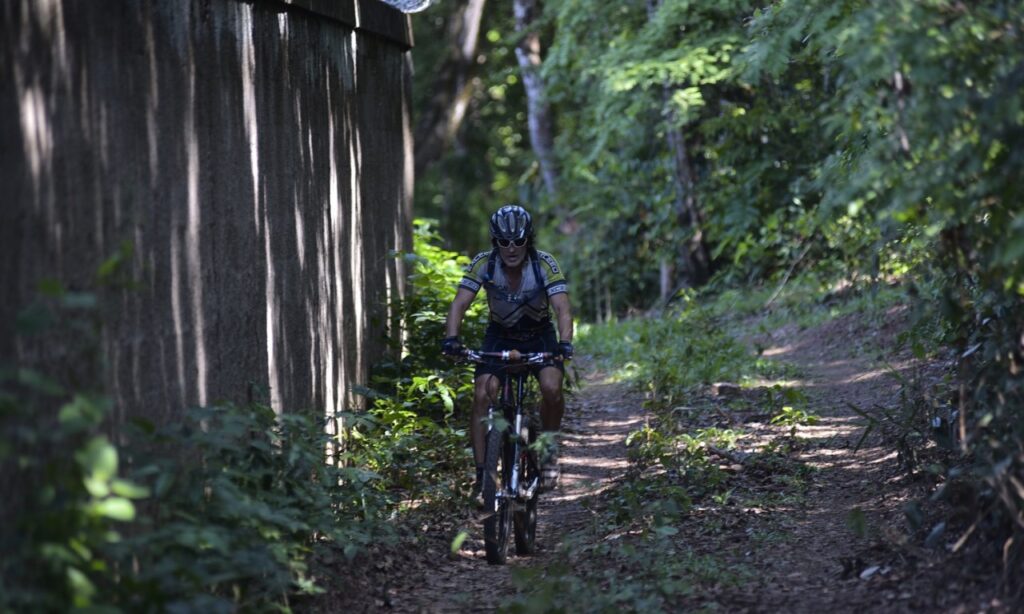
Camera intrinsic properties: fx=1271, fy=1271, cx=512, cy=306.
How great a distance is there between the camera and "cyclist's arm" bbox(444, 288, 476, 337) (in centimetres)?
766

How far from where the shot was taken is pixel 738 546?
723 cm

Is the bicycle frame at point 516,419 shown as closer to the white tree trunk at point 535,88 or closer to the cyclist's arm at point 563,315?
the cyclist's arm at point 563,315

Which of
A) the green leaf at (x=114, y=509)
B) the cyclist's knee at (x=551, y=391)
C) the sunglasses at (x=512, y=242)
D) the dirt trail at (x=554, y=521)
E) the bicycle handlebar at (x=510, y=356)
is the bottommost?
the dirt trail at (x=554, y=521)

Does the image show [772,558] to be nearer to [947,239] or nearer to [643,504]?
[643,504]

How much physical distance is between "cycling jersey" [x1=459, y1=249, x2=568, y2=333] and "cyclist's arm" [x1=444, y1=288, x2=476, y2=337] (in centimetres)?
5

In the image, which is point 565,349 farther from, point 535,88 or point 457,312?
point 535,88

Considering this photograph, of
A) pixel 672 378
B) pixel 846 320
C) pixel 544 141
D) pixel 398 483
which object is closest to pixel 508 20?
pixel 544 141

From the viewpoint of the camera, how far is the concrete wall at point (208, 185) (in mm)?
4945

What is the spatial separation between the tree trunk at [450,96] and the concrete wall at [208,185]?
1151 cm

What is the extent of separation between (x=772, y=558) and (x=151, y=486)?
134 inches

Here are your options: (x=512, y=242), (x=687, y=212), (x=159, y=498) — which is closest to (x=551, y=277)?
(x=512, y=242)

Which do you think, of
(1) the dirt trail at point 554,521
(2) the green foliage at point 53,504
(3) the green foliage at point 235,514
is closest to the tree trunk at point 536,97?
(1) the dirt trail at point 554,521

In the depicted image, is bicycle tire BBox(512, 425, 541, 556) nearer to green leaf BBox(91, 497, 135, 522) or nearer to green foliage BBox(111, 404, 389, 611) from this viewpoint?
green foliage BBox(111, 404, 389, 611)

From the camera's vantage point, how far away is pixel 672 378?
36.1 ft
